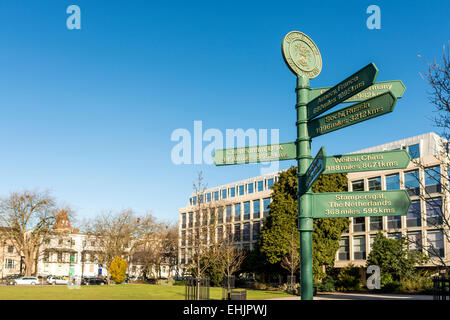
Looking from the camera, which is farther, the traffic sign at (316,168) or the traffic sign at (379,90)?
the traffic sign at (379,90)

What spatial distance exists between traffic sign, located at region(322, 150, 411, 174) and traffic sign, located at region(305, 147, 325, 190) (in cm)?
41

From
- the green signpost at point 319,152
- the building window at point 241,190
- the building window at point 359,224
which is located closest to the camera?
the green signpost at point 319,152

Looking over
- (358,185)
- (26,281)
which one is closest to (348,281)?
(358,185)

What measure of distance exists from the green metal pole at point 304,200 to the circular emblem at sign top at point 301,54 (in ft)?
0.83

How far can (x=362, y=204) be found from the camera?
5.61m

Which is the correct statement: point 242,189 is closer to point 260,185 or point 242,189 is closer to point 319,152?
point 260,185

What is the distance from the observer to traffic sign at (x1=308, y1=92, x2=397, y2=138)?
205 inches

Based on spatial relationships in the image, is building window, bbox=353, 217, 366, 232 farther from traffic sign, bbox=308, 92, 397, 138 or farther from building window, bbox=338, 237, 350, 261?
traffic sign, bbox=308, 92, 397, 138

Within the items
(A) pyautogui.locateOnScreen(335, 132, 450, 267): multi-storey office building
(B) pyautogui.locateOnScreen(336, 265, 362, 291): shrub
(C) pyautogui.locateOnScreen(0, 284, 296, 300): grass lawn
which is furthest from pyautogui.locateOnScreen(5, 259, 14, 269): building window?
(B) pyautogui.locateOnScreen(336, 265, 362, 291): shrub

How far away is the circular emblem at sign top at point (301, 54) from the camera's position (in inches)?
245

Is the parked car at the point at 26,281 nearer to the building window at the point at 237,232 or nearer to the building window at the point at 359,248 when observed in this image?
the building window at the point at 237,232

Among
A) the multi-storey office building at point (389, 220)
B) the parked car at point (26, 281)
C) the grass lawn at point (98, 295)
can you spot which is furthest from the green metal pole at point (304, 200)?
the parked car at point (26, 281)
